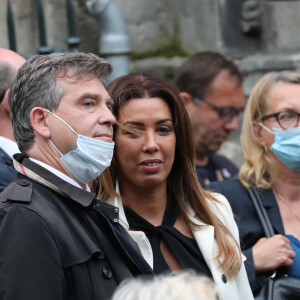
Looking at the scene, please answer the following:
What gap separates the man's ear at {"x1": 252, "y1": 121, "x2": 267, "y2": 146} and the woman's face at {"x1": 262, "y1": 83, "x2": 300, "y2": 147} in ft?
0.10

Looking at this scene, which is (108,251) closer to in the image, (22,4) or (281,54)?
(22,4)

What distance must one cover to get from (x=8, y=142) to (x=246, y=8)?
365cm

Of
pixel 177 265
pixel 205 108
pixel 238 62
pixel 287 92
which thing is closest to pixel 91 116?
pixel 177 265

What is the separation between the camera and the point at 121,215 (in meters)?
3.07

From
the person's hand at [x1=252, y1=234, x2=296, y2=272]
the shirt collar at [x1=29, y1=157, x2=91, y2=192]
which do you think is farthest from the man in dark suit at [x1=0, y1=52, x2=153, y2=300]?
the person's hand at [x1=252, y1=234, x2=296, y2=272]

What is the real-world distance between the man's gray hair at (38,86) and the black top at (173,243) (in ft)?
2.20

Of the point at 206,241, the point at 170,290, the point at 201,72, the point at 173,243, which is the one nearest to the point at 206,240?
the point at 206,241

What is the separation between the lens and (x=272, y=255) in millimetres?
3500

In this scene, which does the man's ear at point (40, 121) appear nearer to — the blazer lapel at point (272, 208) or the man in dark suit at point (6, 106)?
the man in dark suit at point (6, 106)

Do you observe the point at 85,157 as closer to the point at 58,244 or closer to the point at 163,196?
the point at 58,244

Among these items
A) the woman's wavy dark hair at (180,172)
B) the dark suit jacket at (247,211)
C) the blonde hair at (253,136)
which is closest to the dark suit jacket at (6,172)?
the woman's wavy dark hair at (180,172)

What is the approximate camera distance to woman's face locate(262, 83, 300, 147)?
394 cm

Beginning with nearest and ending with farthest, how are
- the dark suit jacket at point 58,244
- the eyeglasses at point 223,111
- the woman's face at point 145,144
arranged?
the dark suit jacket at point 58,244 → the woman's face at point 145,144 → the eyeglasses at point 223,111

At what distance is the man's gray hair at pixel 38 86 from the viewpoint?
2.62 m
